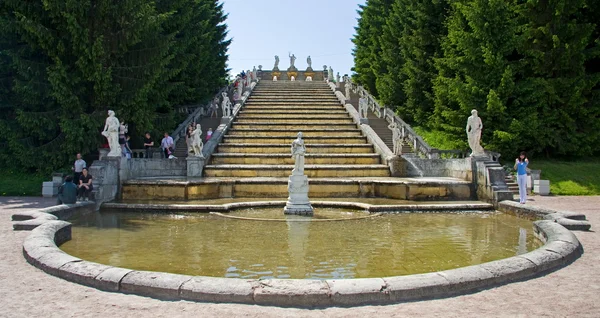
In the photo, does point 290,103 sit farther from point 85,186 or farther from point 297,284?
point 297,284

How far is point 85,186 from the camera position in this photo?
1370 cm

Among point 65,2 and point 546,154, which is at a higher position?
point 65,2

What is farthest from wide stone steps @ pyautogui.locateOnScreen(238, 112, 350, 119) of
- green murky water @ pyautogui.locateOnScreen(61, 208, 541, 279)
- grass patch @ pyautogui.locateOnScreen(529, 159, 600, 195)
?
green murky water @ pyautogui.locateOnScreen(61, 208, 541, 279)

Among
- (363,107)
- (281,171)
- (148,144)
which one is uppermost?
(363,107)

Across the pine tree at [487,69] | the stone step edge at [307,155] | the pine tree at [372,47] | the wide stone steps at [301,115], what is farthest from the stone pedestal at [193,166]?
the pine tree at [372,47]

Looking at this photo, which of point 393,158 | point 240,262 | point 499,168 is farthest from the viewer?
point 393,158

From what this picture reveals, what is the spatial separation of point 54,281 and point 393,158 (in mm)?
14518

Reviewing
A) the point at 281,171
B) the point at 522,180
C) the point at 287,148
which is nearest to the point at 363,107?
the point at 287,148

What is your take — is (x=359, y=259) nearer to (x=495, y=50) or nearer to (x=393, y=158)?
(x=393, y=158)

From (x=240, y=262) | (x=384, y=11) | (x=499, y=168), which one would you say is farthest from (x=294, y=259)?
(x=384, y=11)

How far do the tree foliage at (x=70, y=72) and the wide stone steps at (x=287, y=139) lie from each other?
4186 mm

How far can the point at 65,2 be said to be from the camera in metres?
17.7

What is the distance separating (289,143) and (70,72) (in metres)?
9.17

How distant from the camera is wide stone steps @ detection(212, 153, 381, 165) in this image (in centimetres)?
2020
